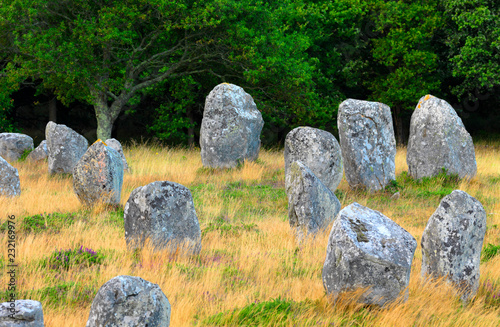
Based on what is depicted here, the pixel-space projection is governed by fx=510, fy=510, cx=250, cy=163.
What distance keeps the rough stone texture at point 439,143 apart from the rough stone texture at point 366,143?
1.26m

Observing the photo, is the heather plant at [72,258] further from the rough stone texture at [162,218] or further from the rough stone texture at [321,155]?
the rough stone texture at [321,155]

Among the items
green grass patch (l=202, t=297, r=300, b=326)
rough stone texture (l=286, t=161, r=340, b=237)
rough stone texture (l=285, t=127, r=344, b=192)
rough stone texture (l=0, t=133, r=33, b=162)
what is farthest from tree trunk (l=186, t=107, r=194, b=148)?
green grass patch (l=202, t=297, r=300, b=326)

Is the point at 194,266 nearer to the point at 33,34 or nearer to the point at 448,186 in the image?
the point at 448,186

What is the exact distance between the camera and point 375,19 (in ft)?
79.7

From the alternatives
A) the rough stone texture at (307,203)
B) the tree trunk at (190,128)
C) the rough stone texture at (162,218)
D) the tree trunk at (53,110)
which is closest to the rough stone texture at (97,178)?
the rough stone texture at (162,218)

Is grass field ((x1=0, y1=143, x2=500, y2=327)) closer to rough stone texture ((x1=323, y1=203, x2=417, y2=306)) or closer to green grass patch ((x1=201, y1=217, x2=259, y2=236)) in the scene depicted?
green grass patch ((x1=201, y1=217, x2=259, y2=236))

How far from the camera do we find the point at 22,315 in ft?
12.0

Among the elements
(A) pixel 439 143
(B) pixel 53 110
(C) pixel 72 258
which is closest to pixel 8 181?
(C) pixel 72 258

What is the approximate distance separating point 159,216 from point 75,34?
12.8m

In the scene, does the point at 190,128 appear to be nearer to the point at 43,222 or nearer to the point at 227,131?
the point at 227,131

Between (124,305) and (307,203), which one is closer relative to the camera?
(124,305)

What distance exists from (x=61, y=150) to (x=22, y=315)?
11146mm

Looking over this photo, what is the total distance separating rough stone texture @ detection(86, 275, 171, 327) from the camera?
3908 millimetres

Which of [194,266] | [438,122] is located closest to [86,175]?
[194,266]
